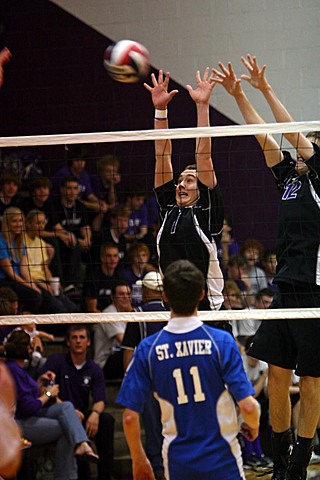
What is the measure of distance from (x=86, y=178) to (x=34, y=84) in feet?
4.22

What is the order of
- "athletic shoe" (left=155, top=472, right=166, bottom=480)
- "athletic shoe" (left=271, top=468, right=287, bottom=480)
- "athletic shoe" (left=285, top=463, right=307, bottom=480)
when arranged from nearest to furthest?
"athletic shoe" (left=285, top=463, right=307, bottom=480)
"athletic shoe" (left=271, top=468, right=287, bottom=480)
"athletic shoe" (left=155, top=472, right=166, bottom=480)

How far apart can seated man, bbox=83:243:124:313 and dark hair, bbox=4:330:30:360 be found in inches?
59.4

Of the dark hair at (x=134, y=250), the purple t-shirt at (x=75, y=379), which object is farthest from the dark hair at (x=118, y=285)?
the purple t-shirt at (x=75, y=379)

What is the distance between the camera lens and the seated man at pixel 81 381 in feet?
24.6

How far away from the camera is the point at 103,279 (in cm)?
860

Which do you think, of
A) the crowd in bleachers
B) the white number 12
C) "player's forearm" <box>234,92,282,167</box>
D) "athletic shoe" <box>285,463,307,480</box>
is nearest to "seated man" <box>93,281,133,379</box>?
the crowd in bleachers

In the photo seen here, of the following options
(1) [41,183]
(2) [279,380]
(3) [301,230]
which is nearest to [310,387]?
(2) [279,380]

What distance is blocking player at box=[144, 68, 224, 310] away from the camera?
18.2ft

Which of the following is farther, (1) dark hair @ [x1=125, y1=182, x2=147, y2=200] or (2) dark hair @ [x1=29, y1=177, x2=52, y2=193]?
(1) dark hair @ [x1=125, y1=182, x2=147, y2=200]

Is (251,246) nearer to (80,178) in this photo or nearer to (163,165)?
(80,178)

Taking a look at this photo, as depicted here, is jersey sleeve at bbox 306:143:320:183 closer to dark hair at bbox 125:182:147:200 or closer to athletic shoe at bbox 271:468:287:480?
athletic shoe at bbox 271:468:287:480

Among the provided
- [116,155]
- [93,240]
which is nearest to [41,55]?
[116,155]

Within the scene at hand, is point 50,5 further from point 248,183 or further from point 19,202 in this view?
point 248,183

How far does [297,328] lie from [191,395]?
56.7 inches
